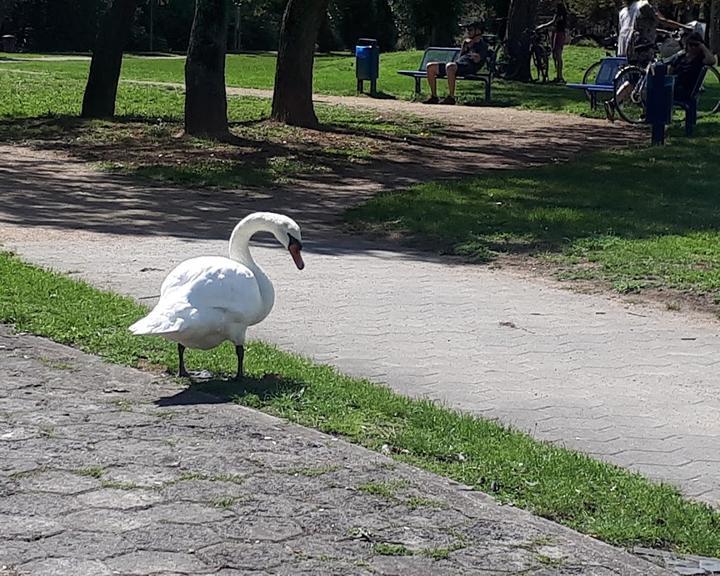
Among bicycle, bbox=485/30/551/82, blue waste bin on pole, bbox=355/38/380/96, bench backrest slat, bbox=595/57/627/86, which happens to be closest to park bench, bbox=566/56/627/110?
bench backrest slat, bbox=595/57/627/86

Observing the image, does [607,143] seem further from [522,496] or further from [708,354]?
[522,496]

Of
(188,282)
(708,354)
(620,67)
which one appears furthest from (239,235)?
(620,67)

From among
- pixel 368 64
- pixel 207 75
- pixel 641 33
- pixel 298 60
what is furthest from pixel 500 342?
pixel 368 64

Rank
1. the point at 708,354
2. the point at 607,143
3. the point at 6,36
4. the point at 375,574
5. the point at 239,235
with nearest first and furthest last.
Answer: the point at 375,574 < the point at 239,235 < the point at 708,354 < the point at 607,143 < the point at 6,36

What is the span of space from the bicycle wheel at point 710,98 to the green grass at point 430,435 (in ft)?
45.5

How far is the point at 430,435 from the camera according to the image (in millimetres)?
5613

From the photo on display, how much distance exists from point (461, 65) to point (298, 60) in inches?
241

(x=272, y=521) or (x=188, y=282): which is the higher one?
(x=188, y=282)

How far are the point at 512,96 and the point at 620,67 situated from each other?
157 inches

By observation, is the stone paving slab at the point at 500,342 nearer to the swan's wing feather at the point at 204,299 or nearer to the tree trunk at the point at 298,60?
the swan's wing feather at the point at 204,299

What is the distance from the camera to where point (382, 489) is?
15.9 ft

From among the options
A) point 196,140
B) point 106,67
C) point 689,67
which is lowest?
point 196,140

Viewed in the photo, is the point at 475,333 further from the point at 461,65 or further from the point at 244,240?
the point at 461,65

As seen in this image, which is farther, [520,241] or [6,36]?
[6,36]
